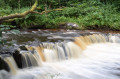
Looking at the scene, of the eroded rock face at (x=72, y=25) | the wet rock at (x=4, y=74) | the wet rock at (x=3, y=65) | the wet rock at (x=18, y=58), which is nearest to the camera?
the wet rock at (x=4, y=74)

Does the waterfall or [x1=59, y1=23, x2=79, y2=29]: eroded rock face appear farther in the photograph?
[x1=59, y1=23, x2=79, y2=29]: eroded rock face

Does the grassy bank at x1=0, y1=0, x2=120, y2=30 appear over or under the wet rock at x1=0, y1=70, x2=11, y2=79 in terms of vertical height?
over

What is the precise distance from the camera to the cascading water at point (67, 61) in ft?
18.9

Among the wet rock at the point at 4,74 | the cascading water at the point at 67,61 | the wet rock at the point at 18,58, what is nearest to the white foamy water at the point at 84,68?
the cascading water at the point at 67,61

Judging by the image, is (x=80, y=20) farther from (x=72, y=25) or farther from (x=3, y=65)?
(x=3, y=65)

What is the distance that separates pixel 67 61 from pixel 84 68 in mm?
1060

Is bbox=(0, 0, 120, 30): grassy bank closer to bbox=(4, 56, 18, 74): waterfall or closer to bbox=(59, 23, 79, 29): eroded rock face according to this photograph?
bbox=(59, 23, 79, 29): eroded rock face

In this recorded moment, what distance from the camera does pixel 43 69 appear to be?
626 cm

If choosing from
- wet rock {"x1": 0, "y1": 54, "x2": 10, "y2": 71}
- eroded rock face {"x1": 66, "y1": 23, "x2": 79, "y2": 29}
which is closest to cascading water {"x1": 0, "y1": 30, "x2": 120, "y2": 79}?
wet rock {"x1": 0, "y1": 54, "x2": 10, "y2": 71}

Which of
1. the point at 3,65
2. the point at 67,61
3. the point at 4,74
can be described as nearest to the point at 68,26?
the point at 67,61

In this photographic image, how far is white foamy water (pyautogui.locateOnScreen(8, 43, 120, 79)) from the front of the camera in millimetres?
5688

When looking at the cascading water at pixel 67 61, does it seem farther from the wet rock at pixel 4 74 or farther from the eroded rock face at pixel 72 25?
the eroded rock face at pixel 72 25

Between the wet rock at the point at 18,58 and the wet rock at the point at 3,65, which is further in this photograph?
the wet rock at the point at 18,58

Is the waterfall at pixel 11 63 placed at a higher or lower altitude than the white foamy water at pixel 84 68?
higher
